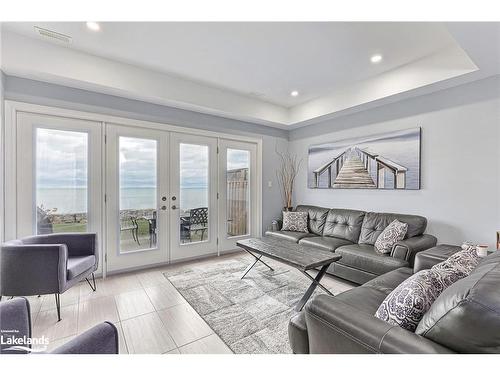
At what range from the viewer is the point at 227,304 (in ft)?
7.91

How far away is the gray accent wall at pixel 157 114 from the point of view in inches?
104

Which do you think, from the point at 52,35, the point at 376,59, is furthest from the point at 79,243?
the point at 376,59

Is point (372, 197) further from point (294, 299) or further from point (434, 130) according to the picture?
point (294, 299)

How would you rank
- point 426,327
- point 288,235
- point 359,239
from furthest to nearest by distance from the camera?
point 288,235 → point 359,239 → point 426,327

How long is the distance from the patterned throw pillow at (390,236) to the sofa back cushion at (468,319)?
1.87 metres

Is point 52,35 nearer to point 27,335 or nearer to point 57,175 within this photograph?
point 57,175

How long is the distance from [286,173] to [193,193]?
2018 millimetres

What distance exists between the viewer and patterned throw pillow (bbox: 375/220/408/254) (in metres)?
2.77

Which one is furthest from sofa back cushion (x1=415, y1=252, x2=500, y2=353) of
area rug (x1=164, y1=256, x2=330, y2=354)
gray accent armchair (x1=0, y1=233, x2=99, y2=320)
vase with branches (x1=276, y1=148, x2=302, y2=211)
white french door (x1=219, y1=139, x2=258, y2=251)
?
vase with branches (x1=276, y1=148, x2=302, y2=211)

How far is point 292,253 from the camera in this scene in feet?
8.44

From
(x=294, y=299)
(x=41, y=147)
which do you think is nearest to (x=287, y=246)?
(x=294, y=299)

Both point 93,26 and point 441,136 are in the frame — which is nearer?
point 93,26
